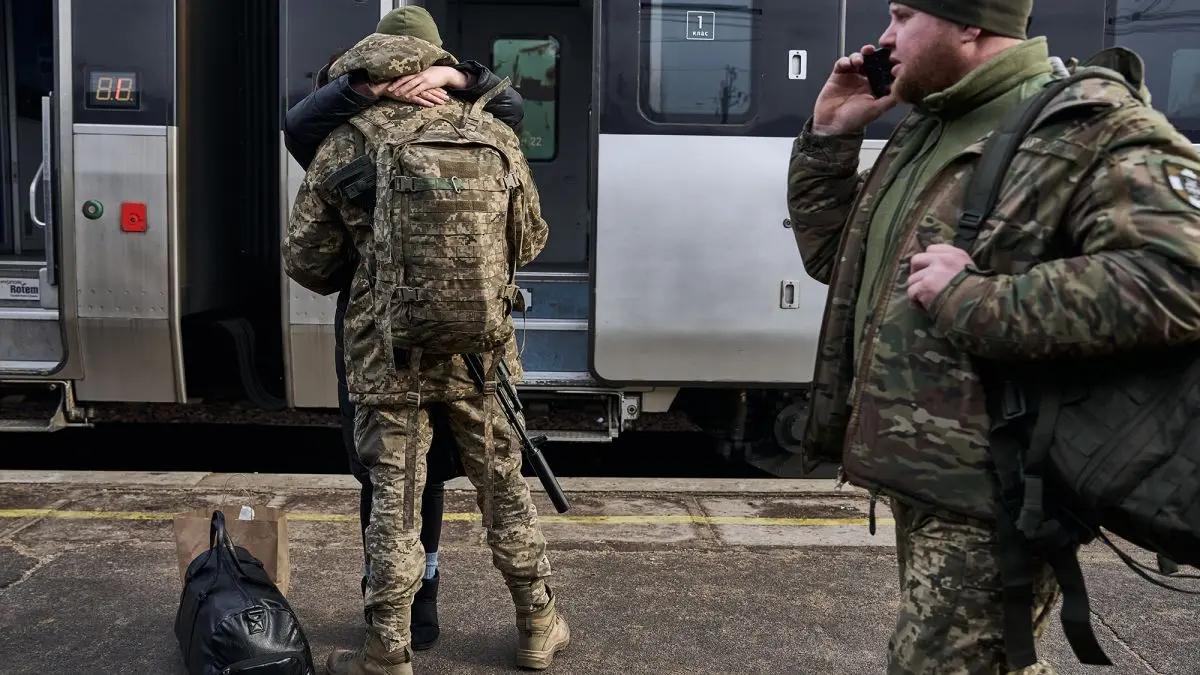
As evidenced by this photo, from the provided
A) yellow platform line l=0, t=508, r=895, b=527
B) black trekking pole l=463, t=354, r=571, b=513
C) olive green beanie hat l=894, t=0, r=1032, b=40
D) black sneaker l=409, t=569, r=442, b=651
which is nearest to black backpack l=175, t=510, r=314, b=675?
black sneaker l=409, t=569, r=442, b=651

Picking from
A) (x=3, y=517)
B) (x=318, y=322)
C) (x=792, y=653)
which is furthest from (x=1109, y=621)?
(x=3, y=517)

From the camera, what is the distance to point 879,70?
7.26 ft

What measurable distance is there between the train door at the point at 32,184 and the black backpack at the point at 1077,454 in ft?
16.0

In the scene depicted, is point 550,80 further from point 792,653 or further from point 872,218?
point 872,218

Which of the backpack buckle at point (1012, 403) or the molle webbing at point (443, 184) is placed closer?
the backpack buckle at point (1012, 403)

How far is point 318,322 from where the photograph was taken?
5.50 meters

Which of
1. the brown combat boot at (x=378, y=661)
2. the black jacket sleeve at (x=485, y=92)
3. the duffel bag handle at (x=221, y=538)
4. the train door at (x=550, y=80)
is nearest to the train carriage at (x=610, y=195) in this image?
the train door at (x=550, y=80)

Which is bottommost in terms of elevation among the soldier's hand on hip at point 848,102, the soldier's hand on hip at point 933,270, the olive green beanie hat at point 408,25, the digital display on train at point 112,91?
the soldier's hand on hip at point 933,270

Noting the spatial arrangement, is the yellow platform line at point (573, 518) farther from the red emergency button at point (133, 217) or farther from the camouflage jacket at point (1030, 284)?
the camouflage jacket at point (1030, 284)

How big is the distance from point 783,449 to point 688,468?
2.92ft

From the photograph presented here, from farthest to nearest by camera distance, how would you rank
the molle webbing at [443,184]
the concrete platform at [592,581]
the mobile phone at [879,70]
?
the concrete platform at [592,581] → the molle webbing at [443,184] → the mobile phone at [879,70]

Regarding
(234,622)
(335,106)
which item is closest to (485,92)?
(335,106)

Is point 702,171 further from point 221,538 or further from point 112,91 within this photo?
point 221,538

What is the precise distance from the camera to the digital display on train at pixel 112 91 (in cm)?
534
